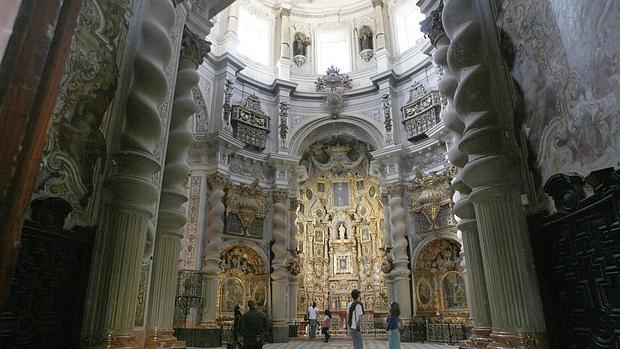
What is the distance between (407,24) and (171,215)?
15.5 meters

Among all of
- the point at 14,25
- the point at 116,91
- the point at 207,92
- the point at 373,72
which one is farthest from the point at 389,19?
the point at 14,25

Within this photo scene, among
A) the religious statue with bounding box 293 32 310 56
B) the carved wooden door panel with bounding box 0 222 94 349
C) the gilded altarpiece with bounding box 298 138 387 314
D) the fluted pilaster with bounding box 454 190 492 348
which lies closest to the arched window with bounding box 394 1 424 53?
the religious statue with bounding box 293 32 310 56

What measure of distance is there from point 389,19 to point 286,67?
5273mm

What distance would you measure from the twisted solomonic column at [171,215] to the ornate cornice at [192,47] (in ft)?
0.05

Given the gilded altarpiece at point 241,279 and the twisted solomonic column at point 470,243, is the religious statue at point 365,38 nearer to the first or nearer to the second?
the gilded altarpiece at point 241,279

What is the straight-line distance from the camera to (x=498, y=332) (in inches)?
172

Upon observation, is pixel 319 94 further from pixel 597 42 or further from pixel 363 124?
pixel 597 42

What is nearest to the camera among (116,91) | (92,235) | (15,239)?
(15,239)

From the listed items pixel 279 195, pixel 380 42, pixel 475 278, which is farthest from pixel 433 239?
pixel 475 278

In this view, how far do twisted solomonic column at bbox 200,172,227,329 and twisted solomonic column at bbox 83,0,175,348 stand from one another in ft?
28.7

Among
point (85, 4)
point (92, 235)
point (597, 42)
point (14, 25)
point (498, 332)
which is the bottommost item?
point (498, 332)

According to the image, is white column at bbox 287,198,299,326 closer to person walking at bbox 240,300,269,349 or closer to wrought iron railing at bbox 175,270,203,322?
wrought iron railing at bbox 175,270,203,322

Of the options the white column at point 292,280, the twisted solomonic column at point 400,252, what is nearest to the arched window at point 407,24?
the twisted solomonic column at point 400,252

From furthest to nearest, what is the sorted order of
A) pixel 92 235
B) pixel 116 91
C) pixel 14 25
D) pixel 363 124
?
pixel 363 124
pixel 116 91
pixel 92 235
pixel 14 25
